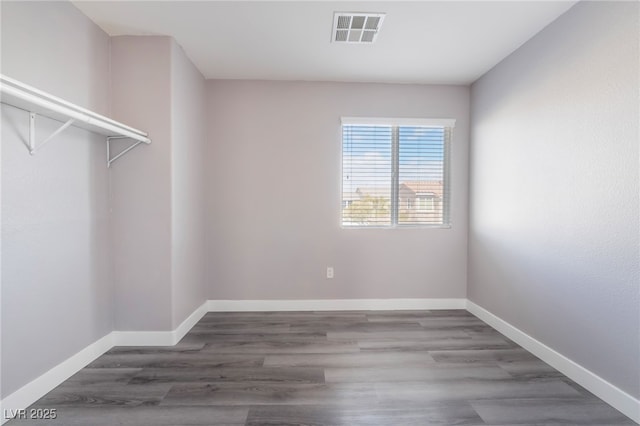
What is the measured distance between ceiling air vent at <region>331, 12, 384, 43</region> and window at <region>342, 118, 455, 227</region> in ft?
3.27

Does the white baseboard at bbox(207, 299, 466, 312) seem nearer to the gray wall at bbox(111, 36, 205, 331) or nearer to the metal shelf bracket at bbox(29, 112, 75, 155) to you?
the gray wall at bbox(111, 36, 205, 331)

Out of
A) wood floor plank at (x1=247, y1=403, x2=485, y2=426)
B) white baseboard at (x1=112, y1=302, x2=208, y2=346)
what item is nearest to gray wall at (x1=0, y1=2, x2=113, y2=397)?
white baseboard at (x1=112, y1=302, x2=208, y2=346)

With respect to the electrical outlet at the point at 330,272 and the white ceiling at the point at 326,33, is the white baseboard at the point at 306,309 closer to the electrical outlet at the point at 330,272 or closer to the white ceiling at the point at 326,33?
the electrical outlet at the point at 330,272

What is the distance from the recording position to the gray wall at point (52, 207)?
1596mm

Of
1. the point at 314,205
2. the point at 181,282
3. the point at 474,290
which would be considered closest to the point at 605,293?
the point at 474,290

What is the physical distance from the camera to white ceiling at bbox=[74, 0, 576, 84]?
6.72 ft

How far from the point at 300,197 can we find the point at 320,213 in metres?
0.28

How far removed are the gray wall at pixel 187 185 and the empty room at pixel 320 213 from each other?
3 cm

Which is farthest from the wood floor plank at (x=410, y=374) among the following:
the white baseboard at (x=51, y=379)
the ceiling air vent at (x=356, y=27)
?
the ceiling air vent at (x=356, y=27)

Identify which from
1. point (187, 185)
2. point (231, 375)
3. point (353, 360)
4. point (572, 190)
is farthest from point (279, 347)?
point (572, 190)

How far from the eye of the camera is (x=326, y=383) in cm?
195

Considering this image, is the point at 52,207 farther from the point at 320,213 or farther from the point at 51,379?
the point at 320,213

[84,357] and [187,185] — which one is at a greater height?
[187,185]

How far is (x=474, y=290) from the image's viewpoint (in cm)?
323
